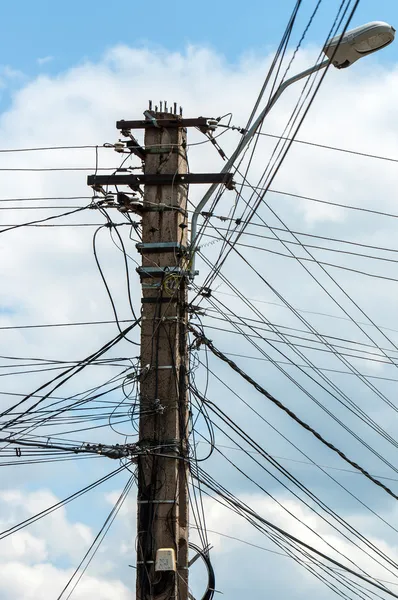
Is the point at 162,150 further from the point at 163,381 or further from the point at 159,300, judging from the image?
the point at 163,381

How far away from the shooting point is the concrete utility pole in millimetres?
13398

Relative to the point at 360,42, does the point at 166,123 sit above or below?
above

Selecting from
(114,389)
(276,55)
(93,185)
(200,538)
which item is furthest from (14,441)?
(276,55)

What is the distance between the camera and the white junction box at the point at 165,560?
43.1 feet

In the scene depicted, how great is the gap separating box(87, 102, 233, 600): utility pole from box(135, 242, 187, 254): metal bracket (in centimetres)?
1

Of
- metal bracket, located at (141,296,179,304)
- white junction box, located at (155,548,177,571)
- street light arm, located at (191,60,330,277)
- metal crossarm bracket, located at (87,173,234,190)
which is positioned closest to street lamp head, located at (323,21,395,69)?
street light arm, located at (191,60,330,277)

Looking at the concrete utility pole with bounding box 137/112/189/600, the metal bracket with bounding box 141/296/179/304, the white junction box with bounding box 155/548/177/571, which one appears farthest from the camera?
the metal bracket with bounding box 141/296/179/304

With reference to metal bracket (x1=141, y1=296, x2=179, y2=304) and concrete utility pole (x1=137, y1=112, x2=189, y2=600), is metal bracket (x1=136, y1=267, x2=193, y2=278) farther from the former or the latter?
metal bracket (x1=141, y1=296, x2=179, y2=304)

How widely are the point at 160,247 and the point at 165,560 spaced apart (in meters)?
3.72

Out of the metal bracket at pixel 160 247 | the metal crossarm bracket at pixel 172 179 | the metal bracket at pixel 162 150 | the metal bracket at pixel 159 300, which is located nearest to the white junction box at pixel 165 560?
the metal bracket at pixel 159 300

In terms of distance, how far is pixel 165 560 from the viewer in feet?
43.2

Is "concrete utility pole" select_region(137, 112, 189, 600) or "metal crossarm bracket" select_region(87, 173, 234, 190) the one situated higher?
"metal crossarm bracket" select_region(87, 173, 234, 190)

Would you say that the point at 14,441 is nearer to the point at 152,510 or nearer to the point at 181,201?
the point at 152,510

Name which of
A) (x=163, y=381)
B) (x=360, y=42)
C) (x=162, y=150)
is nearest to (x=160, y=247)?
(x=162, y=150)
